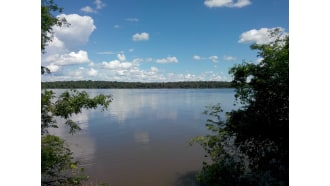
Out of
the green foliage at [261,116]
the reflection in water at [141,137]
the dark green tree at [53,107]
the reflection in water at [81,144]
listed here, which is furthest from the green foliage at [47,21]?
the reflection in water at [141,137]

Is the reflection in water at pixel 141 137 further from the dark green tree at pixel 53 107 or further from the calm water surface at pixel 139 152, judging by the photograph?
the dark green tree at pixel 53 107

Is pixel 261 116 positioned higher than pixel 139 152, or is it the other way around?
pixel 261 116

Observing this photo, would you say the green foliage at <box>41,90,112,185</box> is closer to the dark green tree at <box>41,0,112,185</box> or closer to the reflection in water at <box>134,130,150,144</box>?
the dark green tree at <box>41,0,112,185</box>

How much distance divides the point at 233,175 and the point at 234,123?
1.39 m

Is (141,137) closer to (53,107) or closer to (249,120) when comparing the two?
(249,120)

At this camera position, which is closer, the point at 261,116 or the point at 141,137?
the point at 261,116

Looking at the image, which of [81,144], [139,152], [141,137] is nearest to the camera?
[139,152]

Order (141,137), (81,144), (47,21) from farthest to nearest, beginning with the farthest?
(141,137) → (81,144) → (47,21)

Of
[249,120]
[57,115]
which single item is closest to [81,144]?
[57,115]
